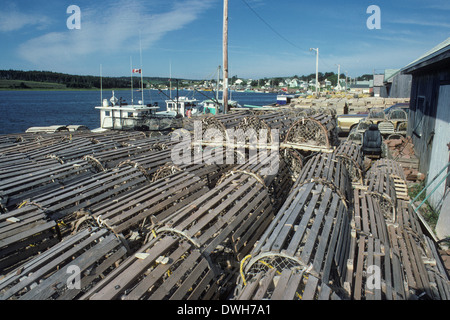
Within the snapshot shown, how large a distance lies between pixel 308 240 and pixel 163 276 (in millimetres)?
1767

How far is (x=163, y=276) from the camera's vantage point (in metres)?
3.40

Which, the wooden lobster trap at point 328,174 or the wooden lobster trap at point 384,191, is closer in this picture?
the wooden lobster trap at point 328,174

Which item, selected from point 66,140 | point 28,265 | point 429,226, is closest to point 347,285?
point 28,265

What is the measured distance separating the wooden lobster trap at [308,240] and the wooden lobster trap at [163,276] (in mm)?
533

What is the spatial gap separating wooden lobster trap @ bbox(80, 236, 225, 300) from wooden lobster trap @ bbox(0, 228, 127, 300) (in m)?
0.44

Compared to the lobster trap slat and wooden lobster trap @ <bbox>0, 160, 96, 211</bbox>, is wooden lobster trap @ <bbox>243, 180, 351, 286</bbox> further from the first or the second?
wooden lobster trap @ <bbox>0, 160, 96, 211</bbox>

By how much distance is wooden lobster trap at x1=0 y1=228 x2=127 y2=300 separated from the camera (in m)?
3.28

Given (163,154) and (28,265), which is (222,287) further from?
(163,154)

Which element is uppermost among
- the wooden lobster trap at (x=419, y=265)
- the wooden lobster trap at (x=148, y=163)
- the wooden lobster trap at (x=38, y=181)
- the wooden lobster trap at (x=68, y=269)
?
the wooden lobster trap at (x=148, y=163)

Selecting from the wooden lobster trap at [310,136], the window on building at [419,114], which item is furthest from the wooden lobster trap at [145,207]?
the window on building at [419,114]

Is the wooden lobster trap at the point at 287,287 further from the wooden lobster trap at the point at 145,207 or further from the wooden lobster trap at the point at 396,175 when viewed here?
the wooden lobster trap at the point at 396,175

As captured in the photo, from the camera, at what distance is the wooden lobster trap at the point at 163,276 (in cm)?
308

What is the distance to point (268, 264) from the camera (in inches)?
136

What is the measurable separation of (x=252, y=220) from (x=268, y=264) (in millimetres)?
1578
